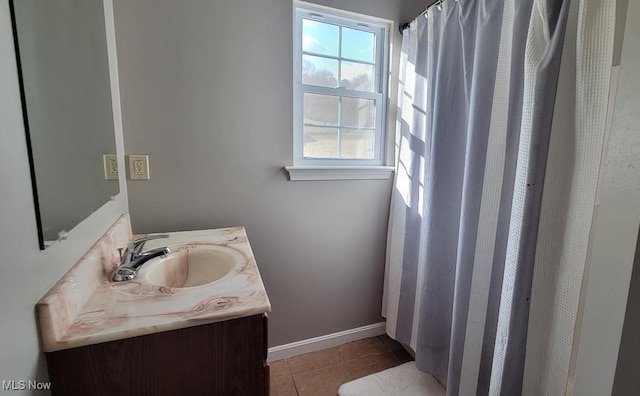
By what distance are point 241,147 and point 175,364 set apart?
3.43 ft

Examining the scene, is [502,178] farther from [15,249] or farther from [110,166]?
[110,166]

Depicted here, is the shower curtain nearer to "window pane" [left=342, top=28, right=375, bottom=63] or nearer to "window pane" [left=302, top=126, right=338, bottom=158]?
"window pane" [left=342, top=28, right=375, bottom=63]

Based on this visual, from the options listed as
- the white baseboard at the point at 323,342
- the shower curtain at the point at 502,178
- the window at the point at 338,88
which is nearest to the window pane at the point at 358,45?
the window at the point at 338,88

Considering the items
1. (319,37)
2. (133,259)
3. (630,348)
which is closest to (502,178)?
(630,348)

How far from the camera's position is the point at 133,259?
1014mm

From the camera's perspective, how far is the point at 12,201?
55cm

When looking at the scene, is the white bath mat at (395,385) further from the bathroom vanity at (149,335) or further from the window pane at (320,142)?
the window pane at (320,142)

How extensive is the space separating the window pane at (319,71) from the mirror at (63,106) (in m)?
0.94

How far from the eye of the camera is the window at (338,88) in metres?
1.64

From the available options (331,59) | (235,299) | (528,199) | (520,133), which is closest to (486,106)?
(520,133)

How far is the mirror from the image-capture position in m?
0.62

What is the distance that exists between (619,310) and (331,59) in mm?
1617

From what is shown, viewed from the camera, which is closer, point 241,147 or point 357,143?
point 241,147

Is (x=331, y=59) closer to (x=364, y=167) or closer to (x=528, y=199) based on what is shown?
(x=364, y=167)
